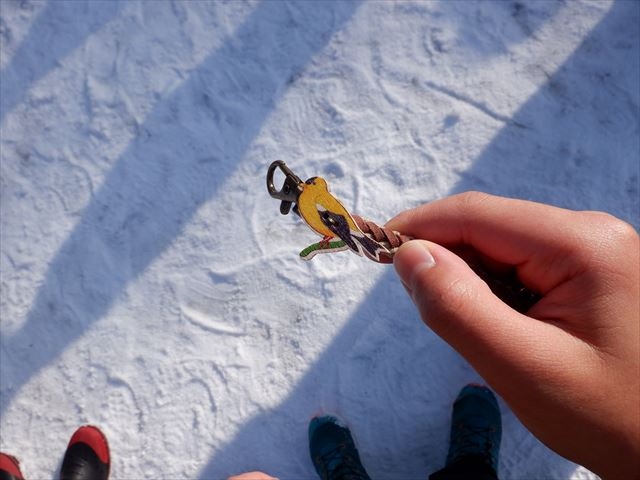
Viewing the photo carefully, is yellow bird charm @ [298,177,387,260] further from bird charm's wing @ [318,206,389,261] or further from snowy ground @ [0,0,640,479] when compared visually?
snowy ground @ [0,0,640,479]

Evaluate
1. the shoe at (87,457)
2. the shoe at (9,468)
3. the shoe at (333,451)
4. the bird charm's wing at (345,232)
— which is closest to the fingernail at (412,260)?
the bird charm's wing at (345,232)

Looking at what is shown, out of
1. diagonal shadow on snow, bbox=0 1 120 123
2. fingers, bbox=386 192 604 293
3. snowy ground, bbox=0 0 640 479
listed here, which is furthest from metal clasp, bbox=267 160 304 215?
diagonal shadow on snow, bbox=0 1 120 123

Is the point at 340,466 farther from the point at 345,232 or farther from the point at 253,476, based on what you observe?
the point at 345,232

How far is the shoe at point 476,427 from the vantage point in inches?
75.3

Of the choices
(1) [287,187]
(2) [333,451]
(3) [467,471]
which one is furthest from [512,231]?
(2) [333,451]

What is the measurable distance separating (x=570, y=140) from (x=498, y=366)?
1.40 m

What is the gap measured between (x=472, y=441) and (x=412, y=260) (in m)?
1.07

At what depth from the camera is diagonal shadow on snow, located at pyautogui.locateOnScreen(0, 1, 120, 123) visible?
2.37 meters

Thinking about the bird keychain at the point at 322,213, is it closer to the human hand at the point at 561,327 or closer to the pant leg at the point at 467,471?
the human hand at the point at 561,327

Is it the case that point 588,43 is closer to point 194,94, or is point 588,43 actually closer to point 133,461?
point 194,94

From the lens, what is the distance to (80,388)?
6.81ft

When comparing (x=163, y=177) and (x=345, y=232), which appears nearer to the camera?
(x=345, y=232)

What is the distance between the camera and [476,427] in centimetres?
193

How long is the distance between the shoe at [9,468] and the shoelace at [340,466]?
48.1 inches
